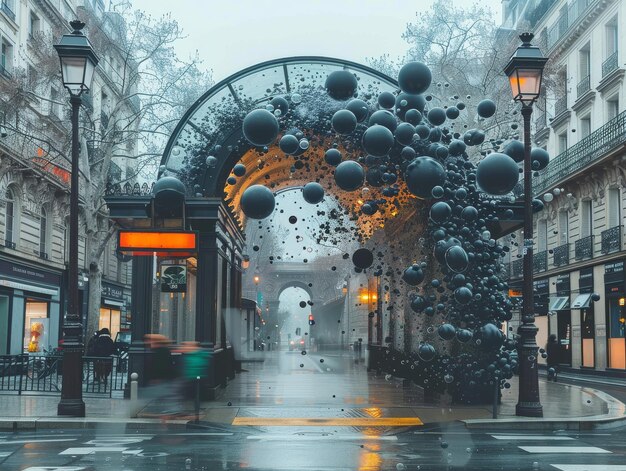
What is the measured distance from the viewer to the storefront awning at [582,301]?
113 feet

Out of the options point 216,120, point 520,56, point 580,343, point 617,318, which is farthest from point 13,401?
point 580,343

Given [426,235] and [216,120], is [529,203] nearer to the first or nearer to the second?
[426,235]

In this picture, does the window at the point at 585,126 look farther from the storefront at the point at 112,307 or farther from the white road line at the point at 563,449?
the white road line at the point at 563,449

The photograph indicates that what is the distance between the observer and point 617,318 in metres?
32.7

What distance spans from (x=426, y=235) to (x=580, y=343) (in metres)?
22.5

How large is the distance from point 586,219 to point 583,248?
4.55 ft

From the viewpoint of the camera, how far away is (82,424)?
47.0 ft

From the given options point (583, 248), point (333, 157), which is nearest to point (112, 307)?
point (583, 248)

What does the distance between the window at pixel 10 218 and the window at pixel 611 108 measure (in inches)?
944

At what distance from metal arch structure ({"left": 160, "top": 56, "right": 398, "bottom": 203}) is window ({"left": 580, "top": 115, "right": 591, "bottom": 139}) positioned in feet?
69.3

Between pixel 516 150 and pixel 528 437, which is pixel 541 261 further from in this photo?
pixel 528 437

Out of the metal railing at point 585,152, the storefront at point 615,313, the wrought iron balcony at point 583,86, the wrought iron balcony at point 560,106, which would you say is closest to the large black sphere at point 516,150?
the metal railing at point 585,152

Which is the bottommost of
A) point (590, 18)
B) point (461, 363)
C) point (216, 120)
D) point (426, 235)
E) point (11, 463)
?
point (11, 463)

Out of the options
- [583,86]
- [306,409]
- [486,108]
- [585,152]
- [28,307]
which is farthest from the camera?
[583,86]
